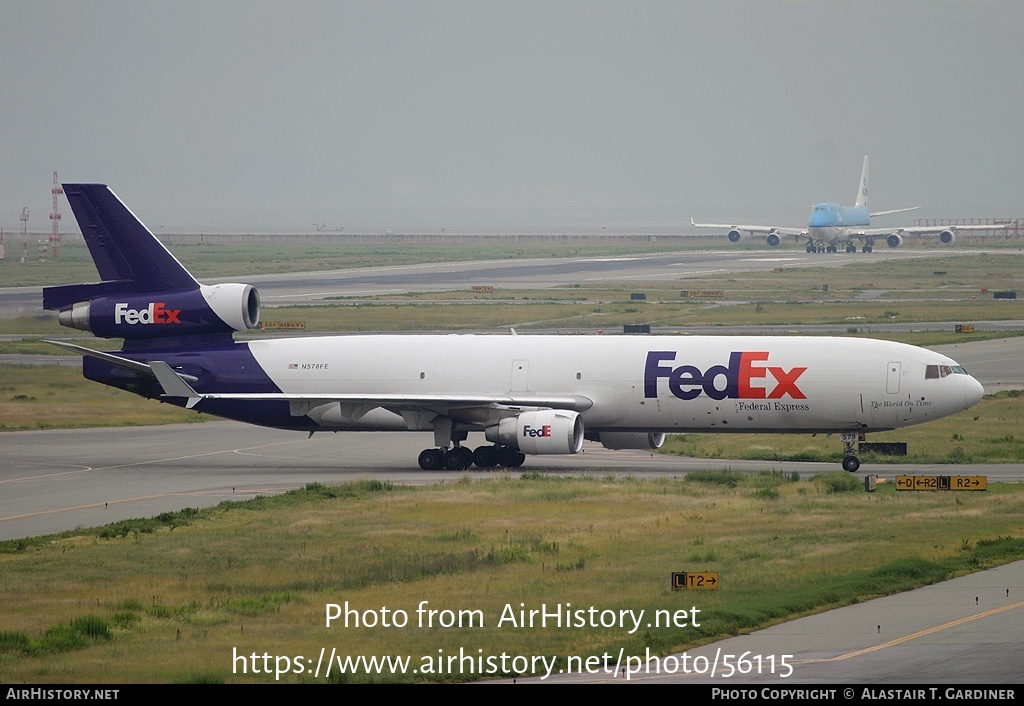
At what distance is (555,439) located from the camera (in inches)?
1966

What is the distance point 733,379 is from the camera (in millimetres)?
50250

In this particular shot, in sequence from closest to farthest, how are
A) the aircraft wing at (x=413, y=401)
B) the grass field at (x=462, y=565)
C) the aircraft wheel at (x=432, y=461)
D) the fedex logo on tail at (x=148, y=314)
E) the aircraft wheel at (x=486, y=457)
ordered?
1. the grass field at (x=462, y=565)
2. the aircraft wing at (x=413, y=401)
3. the aircraft wheel at (x=432, y=461)
4. the aircraft wheel at (x=486, y=457)
5. the fedex logo on tail at (x=148, y=314)

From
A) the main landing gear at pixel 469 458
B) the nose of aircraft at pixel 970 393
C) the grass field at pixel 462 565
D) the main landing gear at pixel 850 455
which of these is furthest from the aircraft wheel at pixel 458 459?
the nose of aircraft at pixel 970 393

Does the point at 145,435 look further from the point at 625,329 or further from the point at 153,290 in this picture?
the point at 625,329

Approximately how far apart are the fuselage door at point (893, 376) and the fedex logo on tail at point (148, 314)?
88.6ft

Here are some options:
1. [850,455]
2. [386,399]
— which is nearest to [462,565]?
[386,399]

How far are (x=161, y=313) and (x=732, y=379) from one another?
22366mm

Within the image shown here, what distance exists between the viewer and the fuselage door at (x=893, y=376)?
161 ft

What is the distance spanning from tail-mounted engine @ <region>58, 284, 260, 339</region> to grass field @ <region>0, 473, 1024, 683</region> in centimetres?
1278

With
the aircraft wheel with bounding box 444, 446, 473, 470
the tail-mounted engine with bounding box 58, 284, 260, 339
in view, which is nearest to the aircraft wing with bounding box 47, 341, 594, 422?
the aircraft wheel with bounding box 444, 446, 473, 470

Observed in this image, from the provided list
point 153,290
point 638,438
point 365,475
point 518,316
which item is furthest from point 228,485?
point 518,316

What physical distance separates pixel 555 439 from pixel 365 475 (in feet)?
23.8

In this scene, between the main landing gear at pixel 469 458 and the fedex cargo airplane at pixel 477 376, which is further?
the main landing gear at pixel 469 458

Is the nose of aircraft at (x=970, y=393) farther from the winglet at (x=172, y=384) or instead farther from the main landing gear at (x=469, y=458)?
the winglet at (x=172, y=384)
